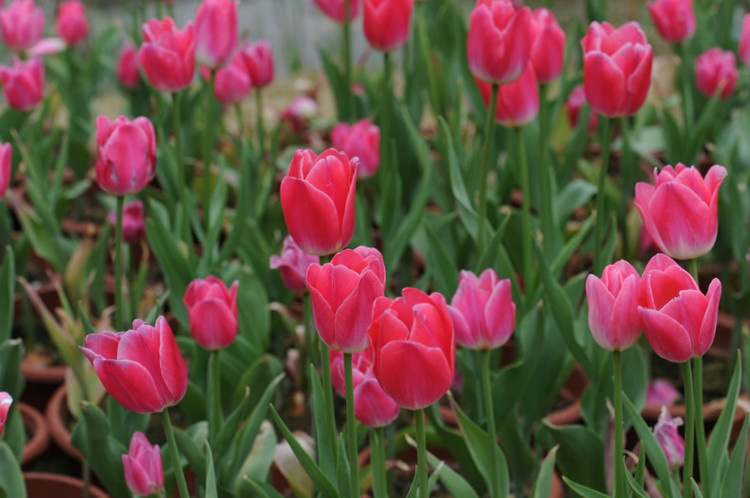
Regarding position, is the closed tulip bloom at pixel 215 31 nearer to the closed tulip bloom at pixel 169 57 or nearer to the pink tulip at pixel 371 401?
the closed tulip bloom at pixel 169 57

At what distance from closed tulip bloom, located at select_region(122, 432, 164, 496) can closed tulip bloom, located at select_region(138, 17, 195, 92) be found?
1.48 feet

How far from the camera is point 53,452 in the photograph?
1570mm

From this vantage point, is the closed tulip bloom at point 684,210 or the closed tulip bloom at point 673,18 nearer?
the closed tulip bloom at point 684,210

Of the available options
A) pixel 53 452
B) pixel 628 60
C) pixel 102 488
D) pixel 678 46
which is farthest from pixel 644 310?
pixel 678 46

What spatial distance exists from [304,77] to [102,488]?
103 inches

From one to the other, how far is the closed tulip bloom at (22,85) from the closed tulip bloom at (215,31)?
47 centimetres

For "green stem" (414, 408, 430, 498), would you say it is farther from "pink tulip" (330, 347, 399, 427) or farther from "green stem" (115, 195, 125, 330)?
"green stem" (115, 195, 125, 330)

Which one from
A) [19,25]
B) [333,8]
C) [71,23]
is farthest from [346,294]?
[71,23]

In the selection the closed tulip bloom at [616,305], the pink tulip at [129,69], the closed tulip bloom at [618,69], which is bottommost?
the pink tulip at [129,69]

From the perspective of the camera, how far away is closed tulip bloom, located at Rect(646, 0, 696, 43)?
1669 millimetres

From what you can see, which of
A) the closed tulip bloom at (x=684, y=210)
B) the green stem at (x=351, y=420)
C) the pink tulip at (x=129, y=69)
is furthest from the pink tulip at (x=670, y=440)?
the pink tulip at (x=129, y=69)

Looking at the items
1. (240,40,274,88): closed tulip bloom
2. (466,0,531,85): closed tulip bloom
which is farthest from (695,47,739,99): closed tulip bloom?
(466,0,531,85): closed tulip bloom

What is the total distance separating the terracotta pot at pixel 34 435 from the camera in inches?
57.2

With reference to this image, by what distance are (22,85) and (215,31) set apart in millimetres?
497
